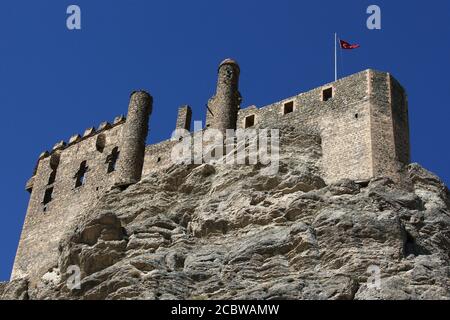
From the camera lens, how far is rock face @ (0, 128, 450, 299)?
26016 millimetres

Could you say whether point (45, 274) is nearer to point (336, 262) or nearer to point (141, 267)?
point (141, 267)

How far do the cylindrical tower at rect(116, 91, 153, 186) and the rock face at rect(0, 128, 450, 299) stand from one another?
2.77m

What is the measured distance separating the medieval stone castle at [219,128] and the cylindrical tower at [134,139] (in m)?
0.04

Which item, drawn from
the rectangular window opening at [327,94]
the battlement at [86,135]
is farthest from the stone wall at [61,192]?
the rectangular window opening at [327,94]

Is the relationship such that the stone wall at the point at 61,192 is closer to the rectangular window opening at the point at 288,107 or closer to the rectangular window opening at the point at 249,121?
the rectangular window opening at the point at 249,121

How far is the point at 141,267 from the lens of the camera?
2819 centimetres

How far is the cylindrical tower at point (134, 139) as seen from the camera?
3691 centimetres

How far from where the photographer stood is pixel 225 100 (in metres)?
36.3

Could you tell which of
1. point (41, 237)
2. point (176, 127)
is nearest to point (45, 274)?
point (41, 237)

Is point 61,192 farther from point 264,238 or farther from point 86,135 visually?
point 264,238

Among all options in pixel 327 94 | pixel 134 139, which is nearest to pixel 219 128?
pixel 134 139

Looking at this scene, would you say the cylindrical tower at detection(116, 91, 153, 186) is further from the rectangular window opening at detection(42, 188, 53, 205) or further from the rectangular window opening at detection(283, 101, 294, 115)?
the rectangular window opening at detection(283, 101, 294, 115)
